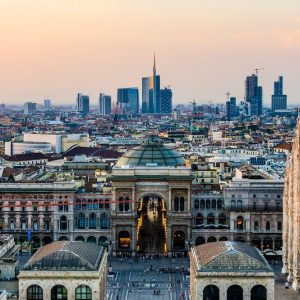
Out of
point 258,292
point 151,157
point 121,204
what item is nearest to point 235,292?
point 258,292

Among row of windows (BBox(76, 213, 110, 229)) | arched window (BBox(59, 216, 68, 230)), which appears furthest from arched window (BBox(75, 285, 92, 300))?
row of windows (BBox(76, 213, 110, 229))

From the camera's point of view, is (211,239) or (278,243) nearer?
(278,243)

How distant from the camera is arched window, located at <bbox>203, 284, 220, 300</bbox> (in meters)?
83.2

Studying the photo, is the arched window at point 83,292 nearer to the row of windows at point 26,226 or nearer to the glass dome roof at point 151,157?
the row of windows at point 26,226

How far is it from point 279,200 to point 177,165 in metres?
16.3

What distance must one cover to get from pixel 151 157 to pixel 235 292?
53036 millimetres

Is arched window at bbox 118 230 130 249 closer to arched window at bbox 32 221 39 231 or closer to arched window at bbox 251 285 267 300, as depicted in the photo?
arched window at bbox 32 221 39 231

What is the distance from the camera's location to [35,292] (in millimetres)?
83375

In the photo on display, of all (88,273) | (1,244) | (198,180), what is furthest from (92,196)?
(88,273)

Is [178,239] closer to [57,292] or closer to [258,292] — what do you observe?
[258,292]

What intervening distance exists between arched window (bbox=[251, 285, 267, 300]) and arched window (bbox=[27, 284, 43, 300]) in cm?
2025

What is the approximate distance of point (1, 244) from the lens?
92.7m

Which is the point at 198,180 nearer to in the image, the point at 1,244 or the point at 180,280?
the point at 180,280

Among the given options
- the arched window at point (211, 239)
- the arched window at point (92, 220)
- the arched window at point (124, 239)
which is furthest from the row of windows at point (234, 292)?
the arched window at point (92, 220)
